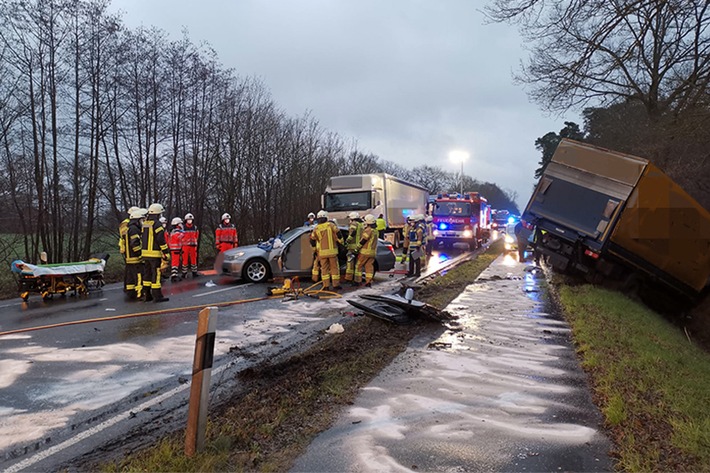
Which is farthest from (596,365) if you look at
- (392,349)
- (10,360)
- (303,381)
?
(10,360)

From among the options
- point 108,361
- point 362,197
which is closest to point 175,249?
point 108,361

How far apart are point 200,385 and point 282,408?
1.04 m

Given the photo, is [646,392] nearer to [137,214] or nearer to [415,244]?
[137,214]

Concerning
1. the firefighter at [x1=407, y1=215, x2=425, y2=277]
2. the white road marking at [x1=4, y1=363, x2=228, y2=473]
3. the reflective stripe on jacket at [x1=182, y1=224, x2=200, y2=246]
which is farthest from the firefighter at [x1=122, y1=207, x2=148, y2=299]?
the firefighter at [x1=407, y1=215, x2=425, y2=277]

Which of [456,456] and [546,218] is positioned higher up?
[546,218]

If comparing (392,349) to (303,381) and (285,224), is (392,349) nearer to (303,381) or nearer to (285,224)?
(303,381)

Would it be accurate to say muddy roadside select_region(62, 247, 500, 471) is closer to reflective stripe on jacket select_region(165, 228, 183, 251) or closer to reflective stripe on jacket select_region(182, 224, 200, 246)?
reflective stripe on jacket select_region(165, 228, 183, 251)

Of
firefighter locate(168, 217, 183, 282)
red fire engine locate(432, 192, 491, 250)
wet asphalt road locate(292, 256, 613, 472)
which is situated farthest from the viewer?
red fire engine locate(432, 192, 491, 250)

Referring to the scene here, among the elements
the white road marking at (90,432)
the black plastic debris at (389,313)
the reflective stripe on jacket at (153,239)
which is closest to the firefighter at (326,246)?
the reflective stripe on jacket at (153,239)

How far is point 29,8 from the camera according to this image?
12953 millimetres

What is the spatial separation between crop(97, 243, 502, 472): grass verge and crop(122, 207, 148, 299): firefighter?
498 cm

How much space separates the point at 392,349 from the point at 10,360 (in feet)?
13.8

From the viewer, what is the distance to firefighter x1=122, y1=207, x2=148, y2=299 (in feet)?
31.6

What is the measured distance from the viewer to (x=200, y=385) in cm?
316
